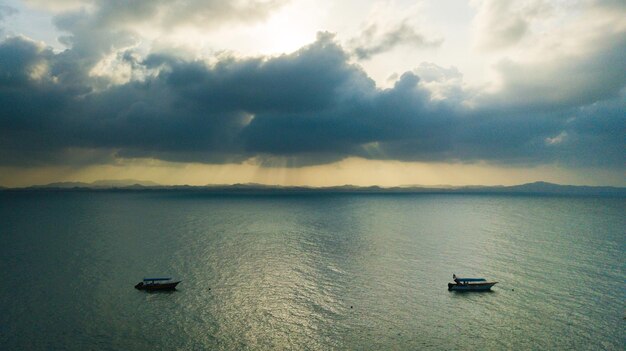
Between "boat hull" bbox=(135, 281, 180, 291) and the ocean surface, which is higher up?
"boat hull" bbox=(135, 281, 180, 291)

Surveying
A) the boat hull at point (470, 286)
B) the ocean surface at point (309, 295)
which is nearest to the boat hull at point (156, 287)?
the ocean surface at point (309, 295)

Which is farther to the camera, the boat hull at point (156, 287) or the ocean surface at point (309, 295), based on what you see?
the boat hull at point (156, 287)

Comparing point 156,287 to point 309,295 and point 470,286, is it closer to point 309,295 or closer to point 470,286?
point 309,295

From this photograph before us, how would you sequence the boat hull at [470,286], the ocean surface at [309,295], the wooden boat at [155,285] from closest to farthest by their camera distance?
the ocean surface at [309,295] → the wooden boat at [155,285] → the boat hull at [470,286]

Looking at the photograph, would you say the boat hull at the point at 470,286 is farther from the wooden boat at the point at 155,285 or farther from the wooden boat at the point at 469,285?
the wooden boat at the point at 155,285

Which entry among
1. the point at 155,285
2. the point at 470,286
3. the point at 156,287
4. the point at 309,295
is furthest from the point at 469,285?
the point at 155,285

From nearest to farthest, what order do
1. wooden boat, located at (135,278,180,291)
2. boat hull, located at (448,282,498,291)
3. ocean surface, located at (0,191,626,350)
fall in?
ocean surface, located at (0,191,626,350) < wooden boat, located at (135,278,180,291) < boat hull, located at (448,282,498,291)

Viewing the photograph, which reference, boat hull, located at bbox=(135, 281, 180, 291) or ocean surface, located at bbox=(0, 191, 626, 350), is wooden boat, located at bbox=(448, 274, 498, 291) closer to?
ocean surface, located at bbox=(0, 191, 626, 350)

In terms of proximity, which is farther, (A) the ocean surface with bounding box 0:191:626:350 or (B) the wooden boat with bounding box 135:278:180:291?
(B) the wooden boat with bounding box 135:278:180:291

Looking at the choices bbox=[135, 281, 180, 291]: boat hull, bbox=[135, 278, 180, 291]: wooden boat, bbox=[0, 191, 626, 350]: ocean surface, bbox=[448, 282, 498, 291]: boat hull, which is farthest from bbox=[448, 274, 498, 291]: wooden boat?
bbox=[135, 281, 180, 291]: boat hull

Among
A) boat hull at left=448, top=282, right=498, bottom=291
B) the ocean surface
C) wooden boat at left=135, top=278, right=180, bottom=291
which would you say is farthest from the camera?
boat hull at left=448, top=282, right=498, bottom=291

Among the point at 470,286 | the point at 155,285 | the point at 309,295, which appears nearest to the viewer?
the point at 309,295

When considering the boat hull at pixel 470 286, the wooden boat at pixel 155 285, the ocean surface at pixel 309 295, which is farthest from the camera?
the boat hull at pixel 470 286
